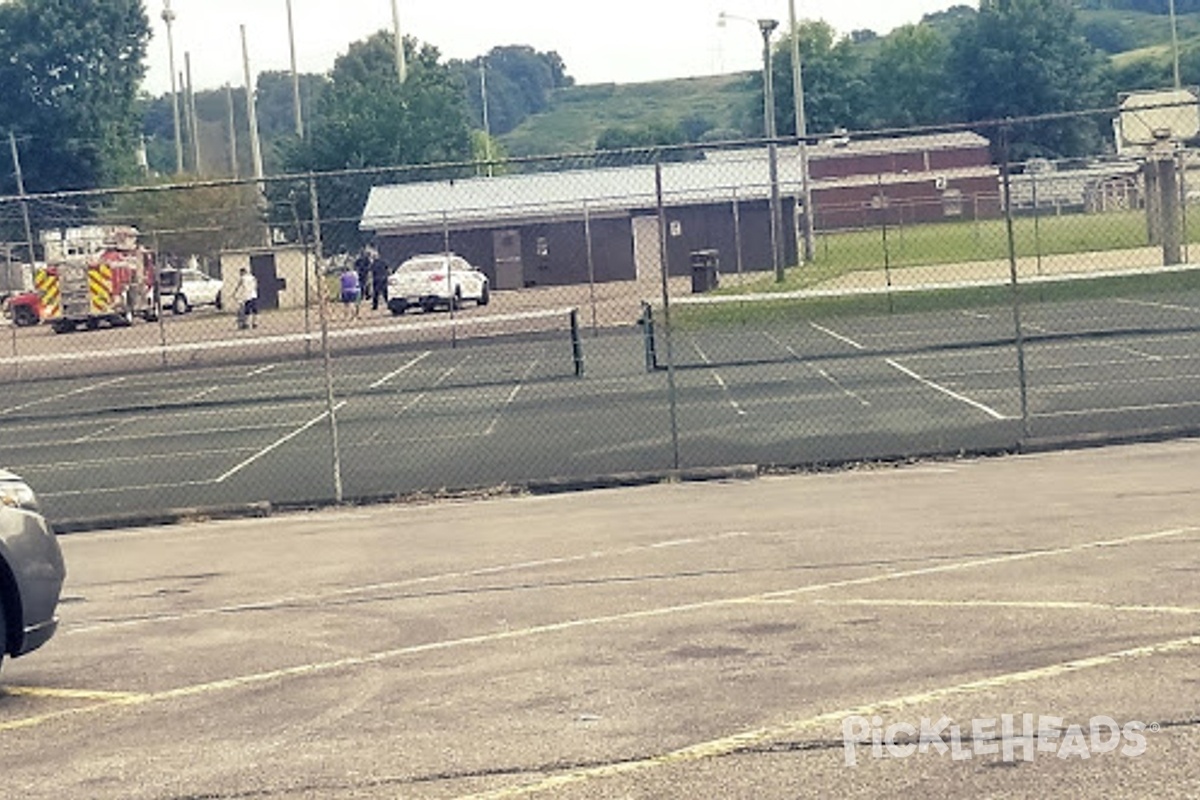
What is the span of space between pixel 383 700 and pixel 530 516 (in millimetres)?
7182

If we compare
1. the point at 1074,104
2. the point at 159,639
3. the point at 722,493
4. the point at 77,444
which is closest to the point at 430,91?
the point at 1074,104

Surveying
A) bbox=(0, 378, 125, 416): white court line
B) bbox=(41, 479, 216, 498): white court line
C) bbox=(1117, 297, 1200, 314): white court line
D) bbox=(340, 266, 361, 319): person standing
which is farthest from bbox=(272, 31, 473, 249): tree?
bbox=(41, 479, 216, 498): white court line

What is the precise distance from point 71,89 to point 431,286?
7137 centimetres

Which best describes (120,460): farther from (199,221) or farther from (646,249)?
(646,249)

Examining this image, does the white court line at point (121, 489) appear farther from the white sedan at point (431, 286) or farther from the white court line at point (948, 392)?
the white sedan at point (431, 286)

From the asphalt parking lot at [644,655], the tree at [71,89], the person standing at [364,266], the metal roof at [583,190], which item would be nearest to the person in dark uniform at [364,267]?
the person standing at [364,266]

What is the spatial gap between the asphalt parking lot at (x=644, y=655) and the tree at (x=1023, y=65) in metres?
97.0

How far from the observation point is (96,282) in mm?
44062

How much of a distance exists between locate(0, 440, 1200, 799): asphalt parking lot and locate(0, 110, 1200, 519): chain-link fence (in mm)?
4035

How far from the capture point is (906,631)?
976cm

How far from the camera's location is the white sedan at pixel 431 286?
42406 millimetres

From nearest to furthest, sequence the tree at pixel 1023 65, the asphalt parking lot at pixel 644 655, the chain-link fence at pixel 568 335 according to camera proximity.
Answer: the asphalt parking lot at pixel 644 655 < the chain-link fence at pixel 568 335 < the tree at pixel 1023 65

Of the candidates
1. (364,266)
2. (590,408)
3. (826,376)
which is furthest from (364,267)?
(590,408)

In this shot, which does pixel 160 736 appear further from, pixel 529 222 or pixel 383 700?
pixel 529 222
